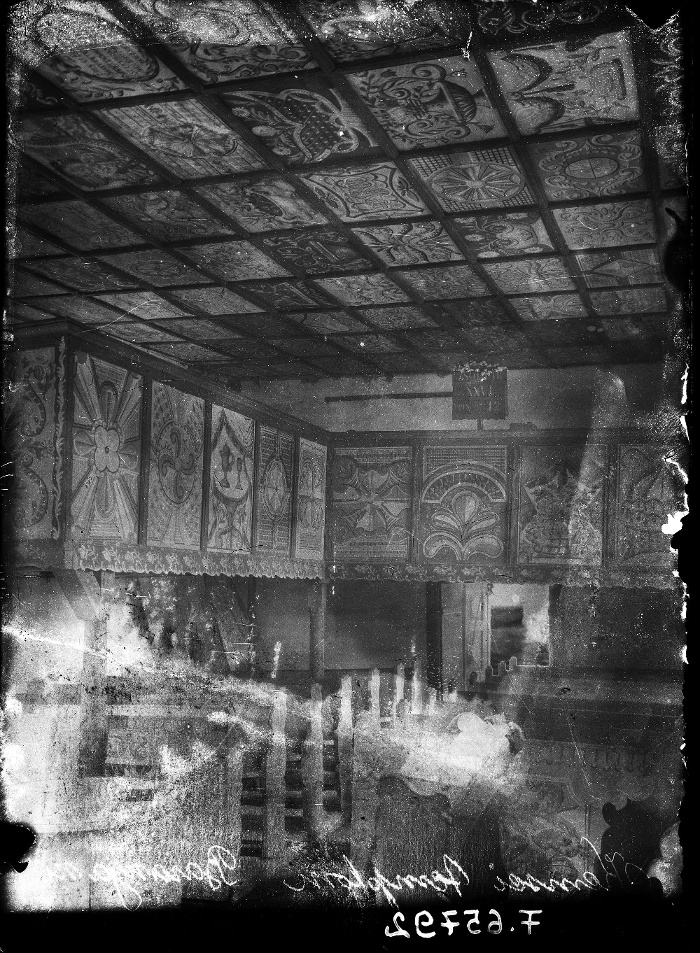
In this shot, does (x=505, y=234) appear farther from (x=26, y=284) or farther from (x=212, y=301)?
(x=26, y=284)

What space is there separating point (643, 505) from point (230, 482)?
4.16 feet

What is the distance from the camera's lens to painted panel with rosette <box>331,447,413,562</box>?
84.2 inches

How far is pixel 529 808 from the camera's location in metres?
1.99

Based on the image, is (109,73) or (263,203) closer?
(109,73)

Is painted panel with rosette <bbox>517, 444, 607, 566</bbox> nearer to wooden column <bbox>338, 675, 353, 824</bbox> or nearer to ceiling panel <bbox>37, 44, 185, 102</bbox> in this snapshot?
wooden column <bbox>338, 675, 353, 824</bbox>

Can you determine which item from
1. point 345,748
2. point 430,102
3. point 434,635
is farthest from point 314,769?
point 430,102

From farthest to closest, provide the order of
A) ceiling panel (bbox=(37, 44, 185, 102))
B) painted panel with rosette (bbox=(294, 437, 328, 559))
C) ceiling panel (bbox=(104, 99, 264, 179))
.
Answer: painted panel with rosette (bbox=(294, 437, 328, 559)) → ceiling panel (bbox=(104, 99, 264, 179)) → ceiling panel (bbox=(37, 44, 185, 102))

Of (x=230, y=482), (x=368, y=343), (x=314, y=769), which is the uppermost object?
(x=368, y=343)

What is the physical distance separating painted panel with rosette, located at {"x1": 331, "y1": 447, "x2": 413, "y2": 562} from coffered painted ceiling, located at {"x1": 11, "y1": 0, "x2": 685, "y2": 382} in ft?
0.88

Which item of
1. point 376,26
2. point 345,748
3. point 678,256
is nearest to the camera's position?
point 376,26

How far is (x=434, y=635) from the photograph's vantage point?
2.12 m

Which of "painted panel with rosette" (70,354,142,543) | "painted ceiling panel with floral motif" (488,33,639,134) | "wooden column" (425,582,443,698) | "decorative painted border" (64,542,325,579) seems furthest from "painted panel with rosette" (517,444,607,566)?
"painted panel with rosette" (70,354,142,543)

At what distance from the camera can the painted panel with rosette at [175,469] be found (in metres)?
2.31

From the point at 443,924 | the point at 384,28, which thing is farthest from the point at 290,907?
the point at 384,28
